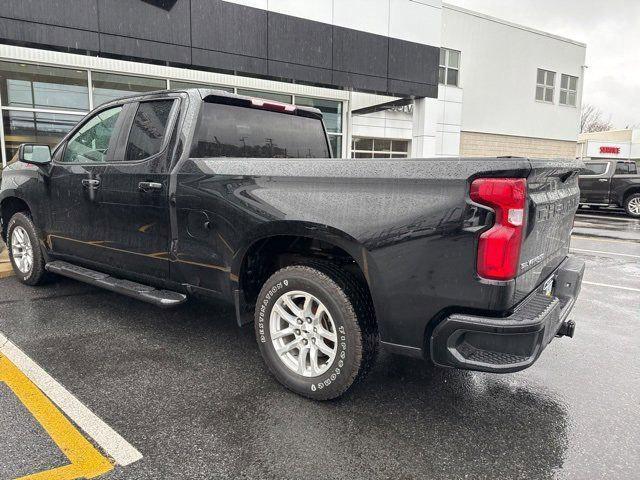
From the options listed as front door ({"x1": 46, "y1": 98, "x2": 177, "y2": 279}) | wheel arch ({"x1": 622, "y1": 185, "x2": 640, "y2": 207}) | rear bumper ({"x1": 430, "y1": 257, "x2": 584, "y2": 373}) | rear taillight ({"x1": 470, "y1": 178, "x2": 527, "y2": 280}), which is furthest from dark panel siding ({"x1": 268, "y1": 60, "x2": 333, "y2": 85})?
wheel arch ({"x1": 622, "y1": 185, "x2": 640, "y2": 207})

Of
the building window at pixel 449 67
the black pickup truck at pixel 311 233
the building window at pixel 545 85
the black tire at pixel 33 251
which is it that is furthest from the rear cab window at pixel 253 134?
the building window at pixel 545 85

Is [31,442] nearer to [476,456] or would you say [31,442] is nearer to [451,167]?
[476,456]

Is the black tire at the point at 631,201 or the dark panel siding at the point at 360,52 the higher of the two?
the dark panel siding at the point at 360,52

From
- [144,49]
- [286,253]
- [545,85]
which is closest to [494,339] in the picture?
[286,253]

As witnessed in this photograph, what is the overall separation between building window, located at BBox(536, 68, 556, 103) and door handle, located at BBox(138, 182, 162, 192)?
25.3 m

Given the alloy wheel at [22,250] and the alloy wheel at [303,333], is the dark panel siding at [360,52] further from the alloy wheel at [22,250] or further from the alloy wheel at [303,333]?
the alloy wheel at [303,333]

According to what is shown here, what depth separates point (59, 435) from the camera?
100 inches

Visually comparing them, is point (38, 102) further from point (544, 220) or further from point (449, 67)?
point (449, 67)

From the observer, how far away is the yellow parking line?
2246 millimetres

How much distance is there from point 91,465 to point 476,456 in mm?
1918

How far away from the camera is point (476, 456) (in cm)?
249

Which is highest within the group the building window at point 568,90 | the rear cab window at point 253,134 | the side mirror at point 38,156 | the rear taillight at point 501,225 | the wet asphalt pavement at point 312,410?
the building window at point 568,90

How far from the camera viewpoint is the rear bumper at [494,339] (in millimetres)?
2320

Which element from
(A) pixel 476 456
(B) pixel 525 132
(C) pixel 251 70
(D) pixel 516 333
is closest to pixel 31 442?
(A) pixel 476 456
